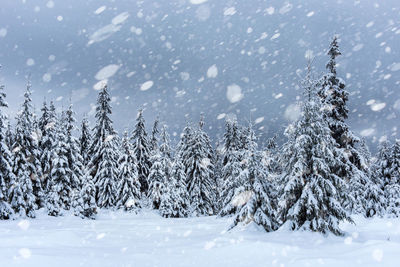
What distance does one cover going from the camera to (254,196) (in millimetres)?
14867

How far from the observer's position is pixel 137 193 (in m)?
34.9

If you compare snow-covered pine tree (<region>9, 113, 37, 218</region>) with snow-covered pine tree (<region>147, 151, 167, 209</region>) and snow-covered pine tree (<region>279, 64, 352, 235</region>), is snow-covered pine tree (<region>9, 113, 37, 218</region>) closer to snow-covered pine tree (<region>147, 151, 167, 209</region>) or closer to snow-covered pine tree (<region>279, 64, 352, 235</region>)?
snow-covered pine tree (<region>147, 151, 167, 209</region>)

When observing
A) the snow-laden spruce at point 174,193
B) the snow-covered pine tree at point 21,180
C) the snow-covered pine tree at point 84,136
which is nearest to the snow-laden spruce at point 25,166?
the snow-covered pine tree at point 21,180

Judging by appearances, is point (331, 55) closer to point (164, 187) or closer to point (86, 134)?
point (164, 187)

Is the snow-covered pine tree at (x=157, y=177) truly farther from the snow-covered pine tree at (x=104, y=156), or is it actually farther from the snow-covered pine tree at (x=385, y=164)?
the snow-covered pine tree at (x=385, y=164)

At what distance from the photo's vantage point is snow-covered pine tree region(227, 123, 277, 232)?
576 inches

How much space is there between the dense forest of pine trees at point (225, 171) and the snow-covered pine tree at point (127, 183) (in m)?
0.13

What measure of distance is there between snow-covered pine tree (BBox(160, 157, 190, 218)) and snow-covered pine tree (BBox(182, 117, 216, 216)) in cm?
138

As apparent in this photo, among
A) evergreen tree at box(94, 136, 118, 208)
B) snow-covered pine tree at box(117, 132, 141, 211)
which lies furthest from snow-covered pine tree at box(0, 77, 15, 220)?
snow-covered pine tree at box(117, 132, 141, 211)

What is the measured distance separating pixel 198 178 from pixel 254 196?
2162 centimetres

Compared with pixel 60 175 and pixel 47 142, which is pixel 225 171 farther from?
pixel 47 142

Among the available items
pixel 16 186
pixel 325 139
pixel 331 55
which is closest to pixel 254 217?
pixel 325 139

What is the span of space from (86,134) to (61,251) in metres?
38.0

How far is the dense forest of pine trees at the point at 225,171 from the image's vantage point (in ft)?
44.3
